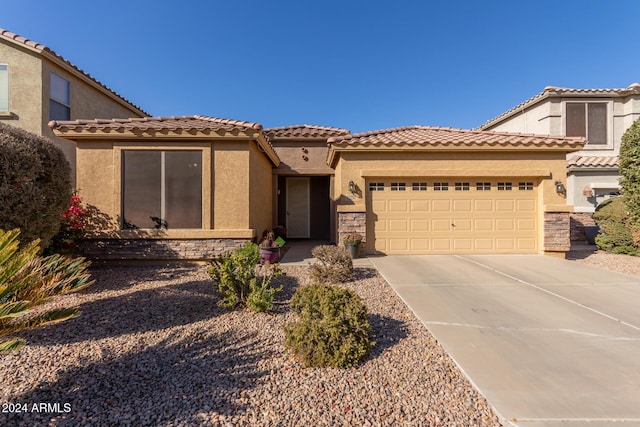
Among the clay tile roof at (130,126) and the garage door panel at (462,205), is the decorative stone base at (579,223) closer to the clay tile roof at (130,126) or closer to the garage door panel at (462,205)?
the garage door panel at (462,205)

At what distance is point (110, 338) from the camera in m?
3.91

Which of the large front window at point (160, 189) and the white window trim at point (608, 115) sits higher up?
the white window trim at point (608, 115)

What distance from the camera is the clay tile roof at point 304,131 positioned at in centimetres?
1344

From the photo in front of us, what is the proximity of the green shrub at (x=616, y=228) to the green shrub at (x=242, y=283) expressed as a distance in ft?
38.5

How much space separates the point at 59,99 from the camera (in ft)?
38.2

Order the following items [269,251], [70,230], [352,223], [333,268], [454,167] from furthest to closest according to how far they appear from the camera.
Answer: [454,167], [352,223], [269,251], [70,230], [333,268]

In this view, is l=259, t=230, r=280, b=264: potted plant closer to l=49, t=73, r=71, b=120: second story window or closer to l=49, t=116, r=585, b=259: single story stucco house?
l=49, t=116, r=585, b=259: single story stucco house

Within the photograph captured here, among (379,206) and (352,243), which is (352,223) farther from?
(379,206)

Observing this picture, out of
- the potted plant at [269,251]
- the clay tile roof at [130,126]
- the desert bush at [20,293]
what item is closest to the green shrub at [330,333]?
the desert bush at [20,293]

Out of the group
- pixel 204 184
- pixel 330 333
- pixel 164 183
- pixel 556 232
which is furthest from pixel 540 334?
pixel 164 183

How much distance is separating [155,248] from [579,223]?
53.9ft

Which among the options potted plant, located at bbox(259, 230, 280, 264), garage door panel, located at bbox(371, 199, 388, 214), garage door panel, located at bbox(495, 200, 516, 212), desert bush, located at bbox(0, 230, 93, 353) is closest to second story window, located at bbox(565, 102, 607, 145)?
garage door panel, located at bbox(495, 200, 516, 212)

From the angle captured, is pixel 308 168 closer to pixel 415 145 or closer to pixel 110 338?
pixel 415 145

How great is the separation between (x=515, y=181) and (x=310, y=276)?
25.0ft
